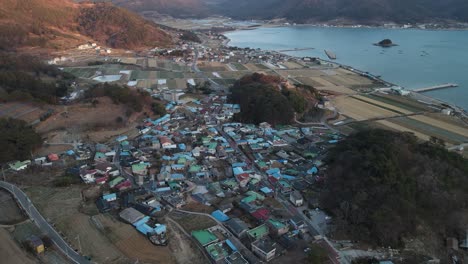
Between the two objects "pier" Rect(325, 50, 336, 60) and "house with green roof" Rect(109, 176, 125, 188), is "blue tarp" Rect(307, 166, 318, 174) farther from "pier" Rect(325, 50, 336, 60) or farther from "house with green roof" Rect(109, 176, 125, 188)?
"pier" Rect(325, 50, 336, 60)

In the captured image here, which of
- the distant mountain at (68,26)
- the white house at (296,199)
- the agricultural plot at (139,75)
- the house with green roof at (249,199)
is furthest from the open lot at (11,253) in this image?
the distant mountain at (68,26)

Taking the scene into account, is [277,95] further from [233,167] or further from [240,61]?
[240,61]

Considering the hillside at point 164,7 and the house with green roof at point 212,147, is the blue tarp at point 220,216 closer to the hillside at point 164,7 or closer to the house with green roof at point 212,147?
the house with green roof at point 212,147

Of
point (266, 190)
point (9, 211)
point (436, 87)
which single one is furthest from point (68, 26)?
point (266, 190)

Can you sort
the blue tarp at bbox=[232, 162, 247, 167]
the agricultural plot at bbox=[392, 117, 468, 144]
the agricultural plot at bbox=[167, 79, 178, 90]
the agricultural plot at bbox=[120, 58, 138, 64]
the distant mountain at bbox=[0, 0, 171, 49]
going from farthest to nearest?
the distant mountain at bbox=[0, 0, 171, 49] → the agricultural plot at bbox=[120, 58, 138, 64] → the agricultural plot at bbox=[167, 79, 178, 90] → the agricultural plot at bbox=[392, 117, 468, 144] → the blue tarp at bbox=[232, 162, 247, 167]

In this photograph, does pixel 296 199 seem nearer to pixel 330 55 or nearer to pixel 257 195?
pixel 257 195

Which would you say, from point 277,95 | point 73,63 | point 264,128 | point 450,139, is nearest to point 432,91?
point 450,139

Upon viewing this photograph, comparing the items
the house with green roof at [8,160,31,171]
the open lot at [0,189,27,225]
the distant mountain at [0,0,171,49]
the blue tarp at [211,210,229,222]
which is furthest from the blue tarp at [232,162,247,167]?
the distant mountain at [0,0,171,49]
